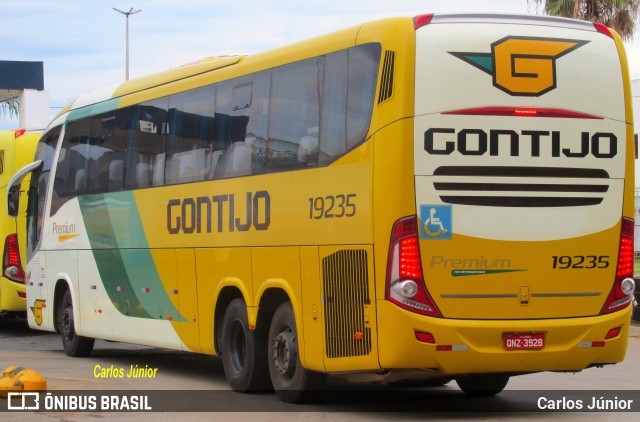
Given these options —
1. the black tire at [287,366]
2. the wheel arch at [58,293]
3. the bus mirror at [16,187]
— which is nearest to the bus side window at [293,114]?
the black tire at [287,366]

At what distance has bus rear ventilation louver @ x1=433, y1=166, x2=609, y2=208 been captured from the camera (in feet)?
35.8

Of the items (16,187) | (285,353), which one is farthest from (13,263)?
(285,353)

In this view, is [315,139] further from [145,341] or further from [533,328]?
[145,341]

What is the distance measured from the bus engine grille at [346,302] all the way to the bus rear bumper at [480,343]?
308 mm

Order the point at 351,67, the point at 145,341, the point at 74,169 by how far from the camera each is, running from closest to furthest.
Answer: the point at 351,67 → the point at 145,341 → the point at 74,169

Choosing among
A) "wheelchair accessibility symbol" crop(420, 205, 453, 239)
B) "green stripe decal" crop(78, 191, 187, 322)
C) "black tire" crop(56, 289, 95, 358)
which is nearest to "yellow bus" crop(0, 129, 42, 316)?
"black tire" crop(56, 289, 95, 358)

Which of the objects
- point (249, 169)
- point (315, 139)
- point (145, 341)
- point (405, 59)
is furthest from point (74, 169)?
point (405, 59)

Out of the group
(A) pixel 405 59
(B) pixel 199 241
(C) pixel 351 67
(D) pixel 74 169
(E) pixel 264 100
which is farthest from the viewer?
(D) pixel 74 169

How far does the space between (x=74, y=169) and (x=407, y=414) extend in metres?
8.57

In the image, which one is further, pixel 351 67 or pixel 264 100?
pixel 264 100

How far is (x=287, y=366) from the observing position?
1266 cm

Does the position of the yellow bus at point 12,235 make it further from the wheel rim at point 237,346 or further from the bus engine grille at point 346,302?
the bus engine grille at point 346,302

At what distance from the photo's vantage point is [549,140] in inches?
439

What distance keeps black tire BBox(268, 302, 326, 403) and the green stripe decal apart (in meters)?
2.66
